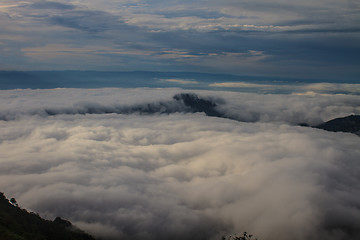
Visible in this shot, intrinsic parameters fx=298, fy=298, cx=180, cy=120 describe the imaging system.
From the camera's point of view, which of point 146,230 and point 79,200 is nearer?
point 146,230

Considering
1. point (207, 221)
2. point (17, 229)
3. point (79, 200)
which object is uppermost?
point (17, 229)

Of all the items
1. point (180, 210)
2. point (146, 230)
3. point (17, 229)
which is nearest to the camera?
point (17, 229)

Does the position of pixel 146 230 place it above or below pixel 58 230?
below

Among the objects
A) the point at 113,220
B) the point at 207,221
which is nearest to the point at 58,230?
the point at 113,220

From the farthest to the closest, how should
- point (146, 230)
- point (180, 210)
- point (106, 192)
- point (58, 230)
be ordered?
point (106, 192) → point (180, 210) → point (146, 230) → point (58, 230)

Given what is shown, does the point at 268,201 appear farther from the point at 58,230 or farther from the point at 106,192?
the point at 58,230

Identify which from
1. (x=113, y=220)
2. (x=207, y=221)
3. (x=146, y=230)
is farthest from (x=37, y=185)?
(x=207, y=221)

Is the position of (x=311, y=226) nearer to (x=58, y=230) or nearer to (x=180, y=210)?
(x=180, y=210)
